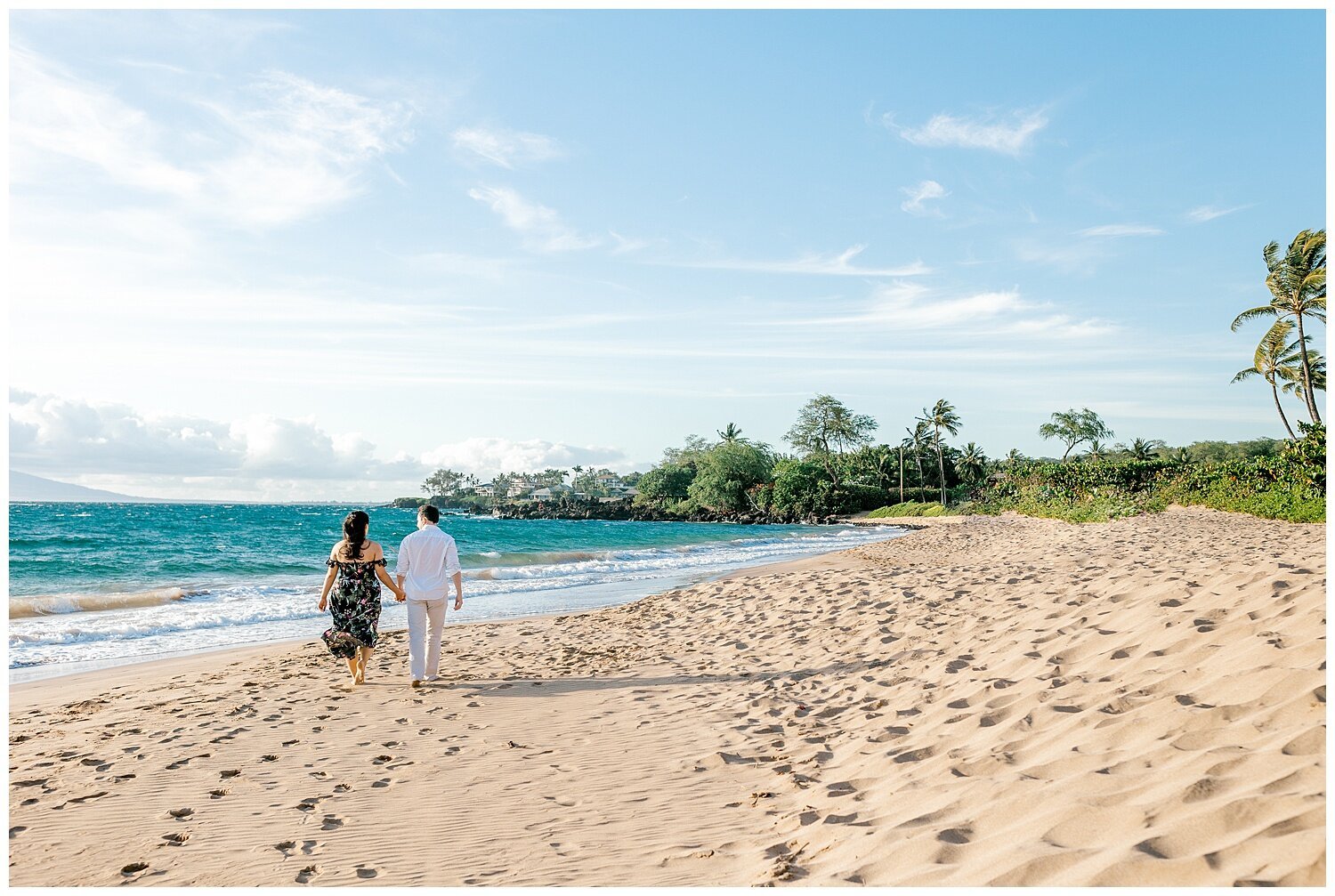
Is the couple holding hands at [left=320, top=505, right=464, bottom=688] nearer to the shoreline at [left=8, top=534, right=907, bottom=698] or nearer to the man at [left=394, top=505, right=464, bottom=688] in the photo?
the man at [left=394, top=505, right=464, bottom=688]

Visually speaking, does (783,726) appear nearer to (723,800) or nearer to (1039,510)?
(723,800)

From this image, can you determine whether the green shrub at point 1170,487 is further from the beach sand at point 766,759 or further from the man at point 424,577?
the man at point 424,577

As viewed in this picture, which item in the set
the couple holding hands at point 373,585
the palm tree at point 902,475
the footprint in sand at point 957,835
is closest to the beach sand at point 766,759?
the footprint in sand at point 957,835

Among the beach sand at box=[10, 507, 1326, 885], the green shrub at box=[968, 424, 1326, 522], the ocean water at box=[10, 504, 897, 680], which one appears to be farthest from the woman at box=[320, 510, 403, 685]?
the green shrub at box=[968, 424, 1326, 522]

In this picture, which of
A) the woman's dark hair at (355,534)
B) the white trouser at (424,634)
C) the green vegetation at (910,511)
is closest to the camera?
the woman's dark hair at (355,534)

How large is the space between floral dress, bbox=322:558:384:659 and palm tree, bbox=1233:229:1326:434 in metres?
37.5

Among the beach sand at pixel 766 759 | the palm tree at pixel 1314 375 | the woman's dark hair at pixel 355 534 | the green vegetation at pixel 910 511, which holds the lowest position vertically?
the green vegetation at pixel 910 511

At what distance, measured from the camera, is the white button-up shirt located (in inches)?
321

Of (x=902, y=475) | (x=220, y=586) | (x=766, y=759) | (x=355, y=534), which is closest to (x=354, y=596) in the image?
(x=355, y=534)

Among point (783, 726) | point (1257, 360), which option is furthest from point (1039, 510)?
point (783, 726)

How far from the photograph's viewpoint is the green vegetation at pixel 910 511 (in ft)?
204

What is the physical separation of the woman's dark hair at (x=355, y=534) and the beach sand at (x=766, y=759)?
139 centimetres

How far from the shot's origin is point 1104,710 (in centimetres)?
477

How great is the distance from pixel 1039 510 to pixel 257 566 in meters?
39.3
